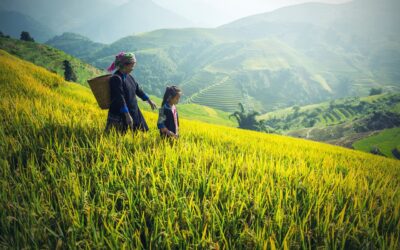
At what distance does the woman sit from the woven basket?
0.07 m

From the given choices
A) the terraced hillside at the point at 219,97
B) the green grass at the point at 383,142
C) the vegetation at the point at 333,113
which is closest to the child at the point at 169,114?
the green grass at the point at 383,142

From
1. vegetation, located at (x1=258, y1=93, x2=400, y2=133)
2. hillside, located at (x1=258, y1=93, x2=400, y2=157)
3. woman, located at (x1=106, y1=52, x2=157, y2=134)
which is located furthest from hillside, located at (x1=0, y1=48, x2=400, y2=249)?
vegetation, located at (x1=258, y1=93, x2=400, y2=133)

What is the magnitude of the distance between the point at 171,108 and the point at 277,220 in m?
2.97

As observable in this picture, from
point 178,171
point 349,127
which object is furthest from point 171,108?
point 349,127

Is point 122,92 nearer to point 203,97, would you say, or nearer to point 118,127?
point 118,127

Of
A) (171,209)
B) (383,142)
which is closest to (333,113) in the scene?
(383,142)

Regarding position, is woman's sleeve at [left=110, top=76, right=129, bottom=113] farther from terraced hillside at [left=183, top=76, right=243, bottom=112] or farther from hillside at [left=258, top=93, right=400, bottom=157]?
terraced hillside at [left=183, top=76, right=243, bottom=112]

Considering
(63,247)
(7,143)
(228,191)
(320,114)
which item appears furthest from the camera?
(320,114)

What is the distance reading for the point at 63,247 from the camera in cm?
142

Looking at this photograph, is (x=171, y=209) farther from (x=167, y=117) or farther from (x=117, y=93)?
(x=117, y=93)

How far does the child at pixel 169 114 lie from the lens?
4.13m

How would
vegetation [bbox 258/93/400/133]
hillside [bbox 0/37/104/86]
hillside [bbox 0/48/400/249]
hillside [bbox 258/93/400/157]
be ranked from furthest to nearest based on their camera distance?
vegetation [bbox 258/93/400/133] → hillside [bbox 258/93/400/157] → hillside [bbox 0/37/104/86] → hillside [bbox 0/48/400/249]

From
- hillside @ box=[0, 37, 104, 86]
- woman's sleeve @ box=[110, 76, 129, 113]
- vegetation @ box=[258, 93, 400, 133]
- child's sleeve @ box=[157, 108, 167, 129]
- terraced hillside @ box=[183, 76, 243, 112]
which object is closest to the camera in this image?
woman's sleeve @ box=[110, 76, 129, 113]

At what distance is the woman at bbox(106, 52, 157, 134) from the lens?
156 inches
